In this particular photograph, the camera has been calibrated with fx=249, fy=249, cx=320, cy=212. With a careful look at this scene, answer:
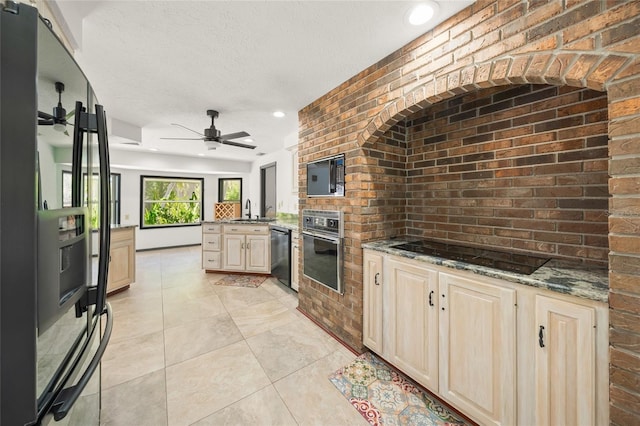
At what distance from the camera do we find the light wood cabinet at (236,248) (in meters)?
4.11

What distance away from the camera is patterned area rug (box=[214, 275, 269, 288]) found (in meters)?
3.81

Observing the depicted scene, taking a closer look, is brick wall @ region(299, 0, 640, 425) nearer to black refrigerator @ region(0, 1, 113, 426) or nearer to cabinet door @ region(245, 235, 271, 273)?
black refrigerator @ region(0, 1, 113, 426)

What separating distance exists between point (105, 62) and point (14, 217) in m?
2.19

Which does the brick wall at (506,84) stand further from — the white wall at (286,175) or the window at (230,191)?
the window at (230,191)

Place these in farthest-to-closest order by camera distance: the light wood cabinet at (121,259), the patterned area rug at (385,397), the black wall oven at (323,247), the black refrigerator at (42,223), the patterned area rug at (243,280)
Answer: the patterned area rug at (243,280) → the light wood cabinet at (121,259) → the black wall oven at (323,247) → the patterned area rug at (385,397) → the black refrigerator at (42,223)

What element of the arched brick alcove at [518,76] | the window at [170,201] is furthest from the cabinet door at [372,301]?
the window at [170,201]

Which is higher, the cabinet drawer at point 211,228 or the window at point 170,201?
the window at point 170,201

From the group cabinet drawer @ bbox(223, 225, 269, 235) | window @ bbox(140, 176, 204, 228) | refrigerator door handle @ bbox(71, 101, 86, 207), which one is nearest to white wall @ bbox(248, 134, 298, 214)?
cabinet drawer @ bbox(223, 225, 269, 235)

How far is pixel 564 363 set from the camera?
1.06 metres

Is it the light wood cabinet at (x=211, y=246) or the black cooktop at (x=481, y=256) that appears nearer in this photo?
the black cooktop at (x=481, y=256)

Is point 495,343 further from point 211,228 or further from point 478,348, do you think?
point 211,228

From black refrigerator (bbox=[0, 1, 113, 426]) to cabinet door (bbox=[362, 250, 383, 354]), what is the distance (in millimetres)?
1603

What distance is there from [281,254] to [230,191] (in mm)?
4092

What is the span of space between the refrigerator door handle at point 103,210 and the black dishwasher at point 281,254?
2.58 m
